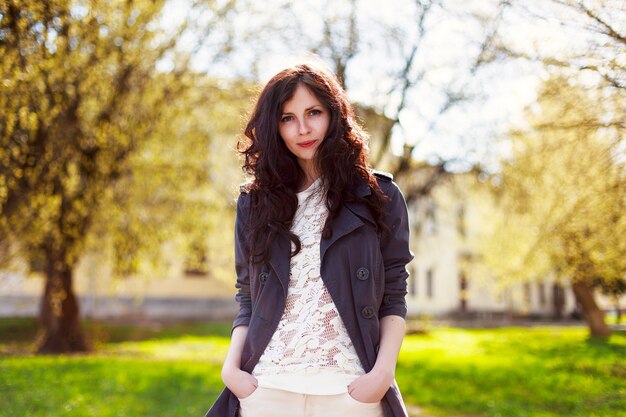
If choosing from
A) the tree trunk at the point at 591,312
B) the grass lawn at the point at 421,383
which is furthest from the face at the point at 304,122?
the tree trunk at the point at 591,312

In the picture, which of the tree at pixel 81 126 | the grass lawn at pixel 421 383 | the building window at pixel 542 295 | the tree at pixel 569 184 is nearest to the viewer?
the tree at pixel 569 184

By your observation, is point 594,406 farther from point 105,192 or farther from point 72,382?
point 105,192

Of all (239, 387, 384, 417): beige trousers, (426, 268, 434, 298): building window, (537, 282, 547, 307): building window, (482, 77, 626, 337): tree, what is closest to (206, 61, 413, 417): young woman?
(239, 387, 384, 417): beige trousers

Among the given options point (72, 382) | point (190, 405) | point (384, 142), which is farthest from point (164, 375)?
point (384, 142)

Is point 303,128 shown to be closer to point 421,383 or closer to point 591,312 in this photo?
point 421,383

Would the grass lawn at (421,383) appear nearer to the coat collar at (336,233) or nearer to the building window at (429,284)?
the coat collar at (336,233)

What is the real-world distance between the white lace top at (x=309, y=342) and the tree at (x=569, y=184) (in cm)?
483

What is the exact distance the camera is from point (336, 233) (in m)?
2.69

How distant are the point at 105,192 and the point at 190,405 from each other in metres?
7.36

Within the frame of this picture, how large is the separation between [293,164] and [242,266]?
1.48 ft

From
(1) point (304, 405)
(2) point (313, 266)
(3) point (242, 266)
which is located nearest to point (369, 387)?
(1) point (304, 405)

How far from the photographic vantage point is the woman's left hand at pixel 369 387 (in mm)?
2475

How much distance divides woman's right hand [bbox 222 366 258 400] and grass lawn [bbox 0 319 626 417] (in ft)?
21.7

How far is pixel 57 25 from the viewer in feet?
31.2
